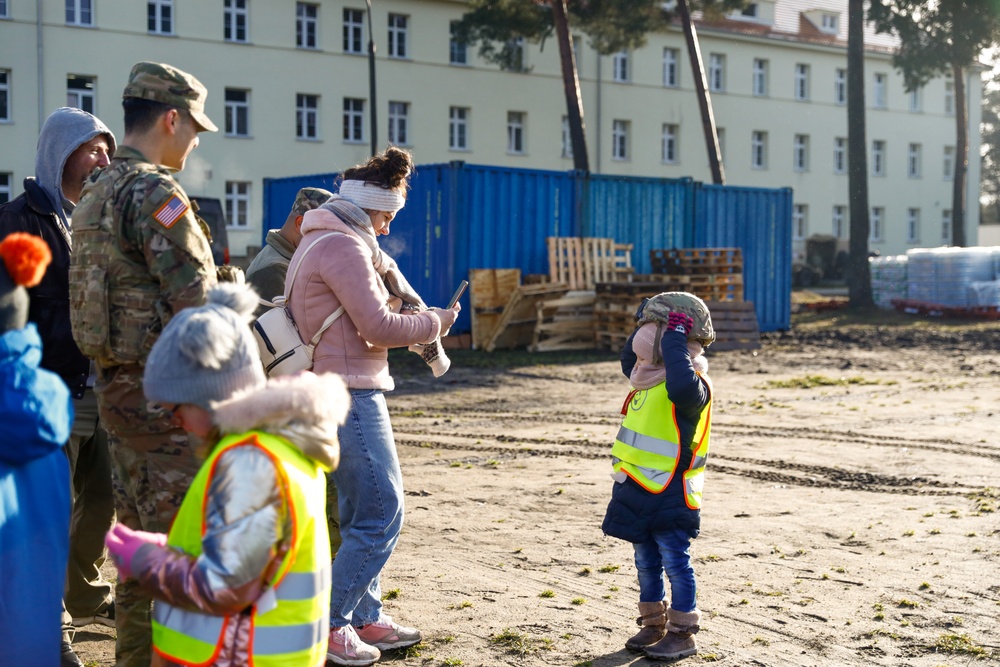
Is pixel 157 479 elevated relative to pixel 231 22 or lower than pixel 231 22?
lower

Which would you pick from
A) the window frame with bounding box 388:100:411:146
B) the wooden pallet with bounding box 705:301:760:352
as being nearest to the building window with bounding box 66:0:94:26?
the window frame with bounding box 388:100:411:146

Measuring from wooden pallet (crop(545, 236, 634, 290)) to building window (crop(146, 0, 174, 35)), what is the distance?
→ 845 inches

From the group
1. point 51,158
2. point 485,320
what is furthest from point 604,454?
point 485,320

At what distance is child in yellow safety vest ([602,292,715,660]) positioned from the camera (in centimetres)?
469

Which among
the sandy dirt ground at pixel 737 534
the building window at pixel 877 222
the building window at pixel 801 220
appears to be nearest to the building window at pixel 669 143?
the building window at pixel 801 220

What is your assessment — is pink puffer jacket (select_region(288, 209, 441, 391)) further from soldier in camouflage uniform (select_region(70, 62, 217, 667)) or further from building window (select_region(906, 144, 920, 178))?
building window (select_region(906, 144, 920, 178))

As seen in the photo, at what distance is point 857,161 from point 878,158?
2551 centimetres

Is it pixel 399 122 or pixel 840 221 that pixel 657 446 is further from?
pixel 840 221

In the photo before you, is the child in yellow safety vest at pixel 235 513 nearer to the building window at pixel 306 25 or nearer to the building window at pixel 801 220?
the building window at pixel 306 25

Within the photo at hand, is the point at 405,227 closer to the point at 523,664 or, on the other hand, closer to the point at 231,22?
the point at 523,664

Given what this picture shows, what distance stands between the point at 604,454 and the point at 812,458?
5.61ft

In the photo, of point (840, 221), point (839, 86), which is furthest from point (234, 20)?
point (840, 221)

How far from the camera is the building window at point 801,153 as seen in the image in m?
Result: 52.1

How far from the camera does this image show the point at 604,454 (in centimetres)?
981
